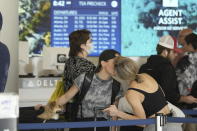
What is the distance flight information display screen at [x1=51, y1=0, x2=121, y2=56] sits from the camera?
6629 millimetres

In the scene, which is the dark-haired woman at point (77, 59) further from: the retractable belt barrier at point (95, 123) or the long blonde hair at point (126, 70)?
the retractable belt barrier at point (95, 123)

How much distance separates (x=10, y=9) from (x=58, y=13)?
663 mm

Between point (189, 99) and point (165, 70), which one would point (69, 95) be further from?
point (189, 99)

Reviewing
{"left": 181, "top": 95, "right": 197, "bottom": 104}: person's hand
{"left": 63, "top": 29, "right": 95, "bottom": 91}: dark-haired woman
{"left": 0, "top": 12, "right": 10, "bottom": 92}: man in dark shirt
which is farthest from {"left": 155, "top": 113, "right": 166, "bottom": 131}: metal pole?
{"left": 181, "top": 95, "right": 197, "bottom": 104}: person's hand

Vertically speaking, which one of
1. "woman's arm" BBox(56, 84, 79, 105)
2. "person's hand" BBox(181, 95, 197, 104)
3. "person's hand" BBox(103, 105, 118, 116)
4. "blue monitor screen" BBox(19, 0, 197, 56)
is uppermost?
"blue monitor screen" BBox(19, 0, 197, 56)

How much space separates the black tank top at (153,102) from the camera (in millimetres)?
3453

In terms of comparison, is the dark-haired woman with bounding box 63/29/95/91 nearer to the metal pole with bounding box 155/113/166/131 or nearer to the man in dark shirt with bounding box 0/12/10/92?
the man in dark shirt with bounding box 0/12/10/92

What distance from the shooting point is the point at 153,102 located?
3.48 m

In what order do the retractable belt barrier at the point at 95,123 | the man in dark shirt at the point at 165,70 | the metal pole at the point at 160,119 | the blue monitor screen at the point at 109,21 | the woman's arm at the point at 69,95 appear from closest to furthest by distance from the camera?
the retractable belt barrier at the point at 95,123 < the metal pole at the point at 160,119 < the woman's arm at the point at 69,95 < the man in dark shirt at the point at 165,70 < the blue monitor screen at the point at 109,21

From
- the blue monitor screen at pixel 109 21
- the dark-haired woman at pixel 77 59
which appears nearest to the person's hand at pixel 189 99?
the dark-haired woman at pixel 77 59

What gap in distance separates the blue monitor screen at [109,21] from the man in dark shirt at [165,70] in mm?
2299

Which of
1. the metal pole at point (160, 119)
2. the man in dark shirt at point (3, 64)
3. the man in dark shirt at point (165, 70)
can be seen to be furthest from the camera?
the man in dark shirt at point (165, 70)

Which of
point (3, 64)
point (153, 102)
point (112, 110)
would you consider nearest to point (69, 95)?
point (112, 110)

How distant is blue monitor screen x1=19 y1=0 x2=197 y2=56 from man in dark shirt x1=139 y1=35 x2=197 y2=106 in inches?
90.5
